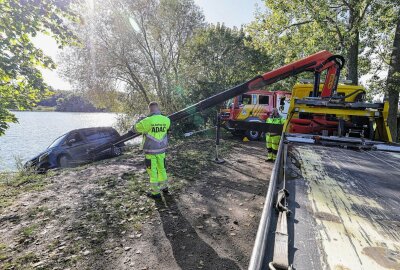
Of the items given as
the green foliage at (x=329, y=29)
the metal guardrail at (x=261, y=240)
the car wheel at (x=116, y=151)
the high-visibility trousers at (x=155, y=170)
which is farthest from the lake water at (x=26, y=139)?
the green foliage at (x=329, y=29)

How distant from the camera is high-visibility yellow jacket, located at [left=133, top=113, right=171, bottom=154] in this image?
17.5ft

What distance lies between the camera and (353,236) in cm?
131

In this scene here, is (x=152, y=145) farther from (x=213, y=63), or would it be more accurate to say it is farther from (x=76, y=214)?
(x=213, y=63)

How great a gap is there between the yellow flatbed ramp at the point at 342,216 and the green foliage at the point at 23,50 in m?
4.86

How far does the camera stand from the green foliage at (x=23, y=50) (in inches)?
185

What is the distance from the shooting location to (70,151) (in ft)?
37.6

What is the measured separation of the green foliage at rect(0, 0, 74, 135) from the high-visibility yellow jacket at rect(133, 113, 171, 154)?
207cm

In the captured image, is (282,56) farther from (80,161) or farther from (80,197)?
(80,197)

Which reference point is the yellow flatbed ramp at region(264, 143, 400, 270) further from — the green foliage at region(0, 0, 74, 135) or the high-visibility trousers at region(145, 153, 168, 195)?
the green foliage at region(0, 0, 74, 135)

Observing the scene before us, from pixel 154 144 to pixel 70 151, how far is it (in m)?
7.68

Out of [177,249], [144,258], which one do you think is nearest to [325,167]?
[177,249]

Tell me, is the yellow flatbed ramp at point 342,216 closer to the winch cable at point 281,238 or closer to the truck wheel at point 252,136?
the winch cable at point 281,238

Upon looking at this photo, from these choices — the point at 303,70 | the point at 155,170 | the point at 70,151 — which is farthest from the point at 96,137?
the point at 303,70

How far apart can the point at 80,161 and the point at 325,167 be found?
435 inches
